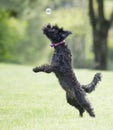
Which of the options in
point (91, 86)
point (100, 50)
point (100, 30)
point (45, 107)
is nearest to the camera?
point (91, 86)

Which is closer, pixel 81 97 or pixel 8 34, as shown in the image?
pixel 81 97

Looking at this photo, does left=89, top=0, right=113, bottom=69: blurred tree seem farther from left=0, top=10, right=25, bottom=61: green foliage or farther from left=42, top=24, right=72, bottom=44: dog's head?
left=42, top=24, right=72, bottom=44: dog's head

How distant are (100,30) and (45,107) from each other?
21.7 m

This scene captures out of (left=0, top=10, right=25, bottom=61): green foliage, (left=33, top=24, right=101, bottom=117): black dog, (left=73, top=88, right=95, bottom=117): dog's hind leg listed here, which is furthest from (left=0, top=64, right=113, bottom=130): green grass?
(left=0, top=10, right=25, bottom=61): green foliage

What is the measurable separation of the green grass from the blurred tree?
14860 millimetres

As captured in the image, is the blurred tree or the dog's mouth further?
the blurred tree

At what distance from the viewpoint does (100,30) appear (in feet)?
105

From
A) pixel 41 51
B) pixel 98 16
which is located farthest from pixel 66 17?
pixel 98 16

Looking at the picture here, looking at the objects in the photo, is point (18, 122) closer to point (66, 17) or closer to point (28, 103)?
point (28, 103)

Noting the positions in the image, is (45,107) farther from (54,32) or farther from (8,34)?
(8,34)

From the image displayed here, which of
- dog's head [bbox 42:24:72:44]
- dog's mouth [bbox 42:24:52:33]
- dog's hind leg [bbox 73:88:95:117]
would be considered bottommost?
dog's hind leg [bbox 73:88:95:117]

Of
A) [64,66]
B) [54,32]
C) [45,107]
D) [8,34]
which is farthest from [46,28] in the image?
[8,34]

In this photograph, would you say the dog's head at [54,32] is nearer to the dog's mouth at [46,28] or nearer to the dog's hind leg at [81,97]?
the dog's mouth at [46,28]

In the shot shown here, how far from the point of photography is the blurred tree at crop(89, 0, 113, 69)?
31.7 m
